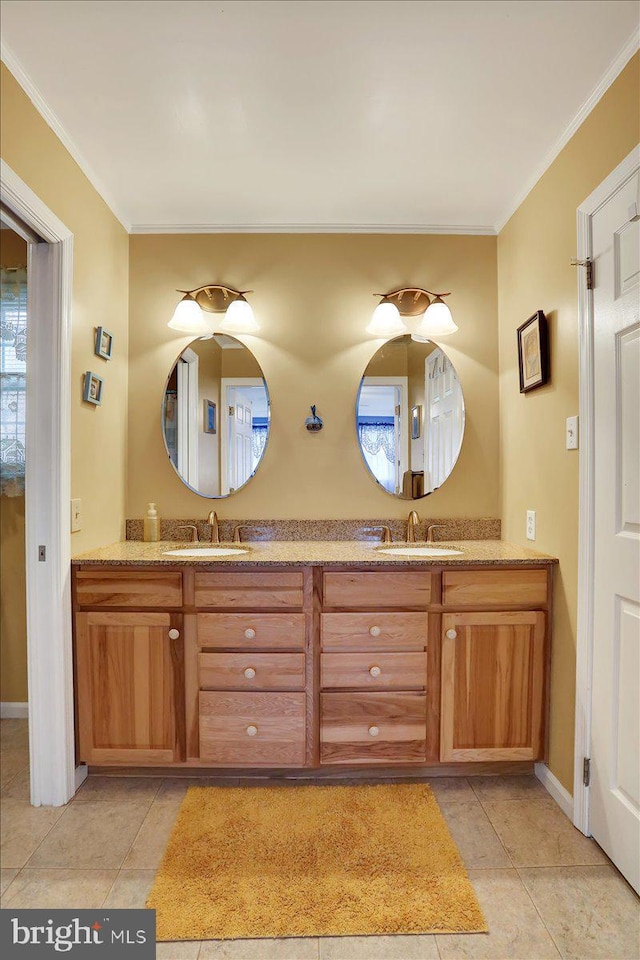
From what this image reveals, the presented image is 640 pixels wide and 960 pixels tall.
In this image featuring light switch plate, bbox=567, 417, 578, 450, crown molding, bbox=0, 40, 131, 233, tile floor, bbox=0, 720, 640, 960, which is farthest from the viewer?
light switch plate, bbox=567, 417, 578, 450

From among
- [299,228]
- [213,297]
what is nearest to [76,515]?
[213,297]

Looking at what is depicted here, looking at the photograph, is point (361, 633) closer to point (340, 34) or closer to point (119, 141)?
point (340, 34)

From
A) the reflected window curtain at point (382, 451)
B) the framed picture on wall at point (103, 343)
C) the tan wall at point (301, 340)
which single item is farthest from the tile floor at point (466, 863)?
the framed picture on wall at point (103, 343)

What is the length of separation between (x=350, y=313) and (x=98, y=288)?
3.83 ft

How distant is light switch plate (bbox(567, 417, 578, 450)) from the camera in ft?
6.02

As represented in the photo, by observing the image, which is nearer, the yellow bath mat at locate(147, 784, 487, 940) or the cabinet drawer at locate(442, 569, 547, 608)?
the yellow bath mat at locate(147, 784, 487, 940)

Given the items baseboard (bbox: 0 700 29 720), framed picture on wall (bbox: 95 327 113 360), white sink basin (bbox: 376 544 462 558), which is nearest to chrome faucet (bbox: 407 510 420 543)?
white sink basin (bbox: 376 544 462 558)

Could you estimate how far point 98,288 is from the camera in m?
2.24

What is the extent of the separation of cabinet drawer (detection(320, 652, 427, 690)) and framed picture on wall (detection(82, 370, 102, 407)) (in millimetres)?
1423

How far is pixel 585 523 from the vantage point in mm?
1774

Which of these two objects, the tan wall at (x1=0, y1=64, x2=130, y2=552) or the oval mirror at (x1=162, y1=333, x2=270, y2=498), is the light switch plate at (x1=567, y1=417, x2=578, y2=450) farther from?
the tan wall at (x1=0, y1=64, x2=130, y2=552)

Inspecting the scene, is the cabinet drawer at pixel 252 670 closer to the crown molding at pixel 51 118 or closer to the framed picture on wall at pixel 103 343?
the framed picture on wall at pixel 103 343

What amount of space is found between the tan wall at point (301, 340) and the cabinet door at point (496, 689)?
692 mm

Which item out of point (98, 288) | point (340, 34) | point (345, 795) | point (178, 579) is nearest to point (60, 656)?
point (178, 579)
